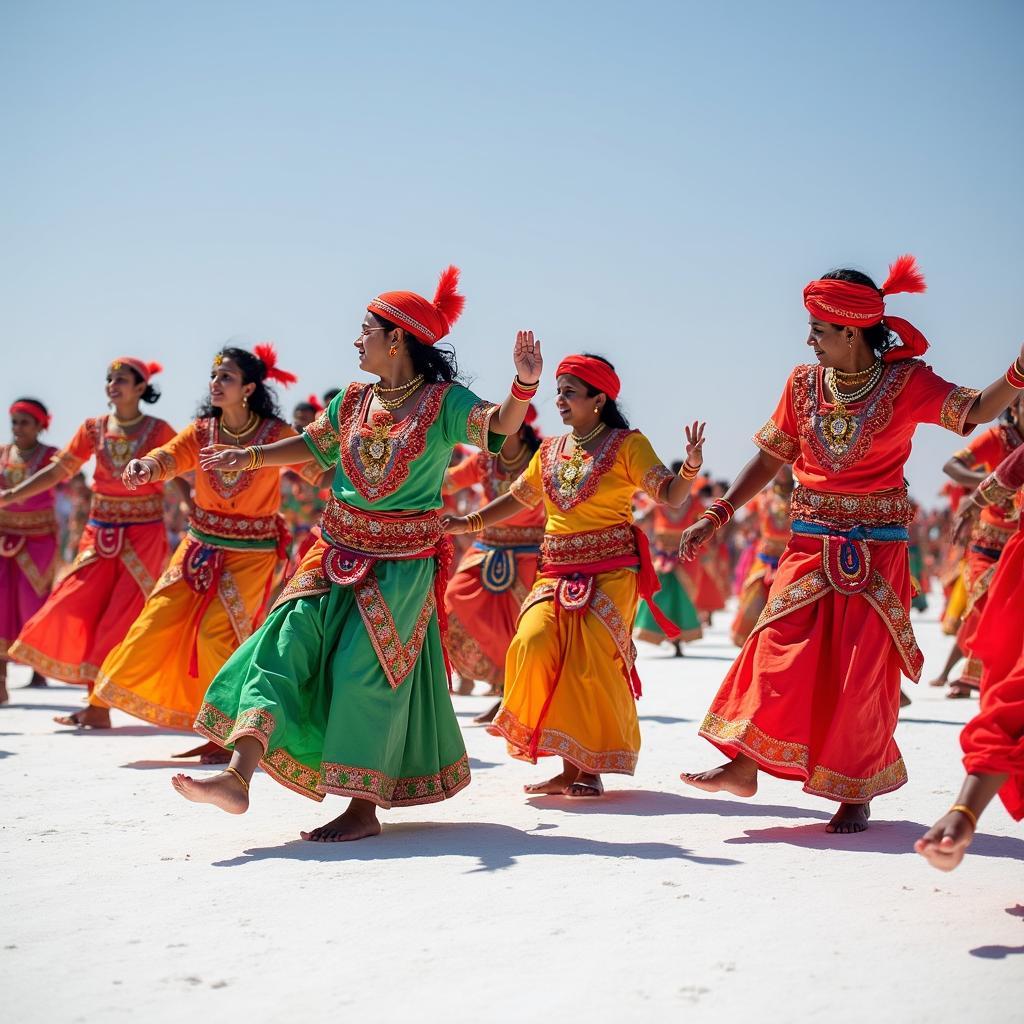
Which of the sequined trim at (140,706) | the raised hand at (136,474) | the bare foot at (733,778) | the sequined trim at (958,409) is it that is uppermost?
the sequined trim at (958,409)

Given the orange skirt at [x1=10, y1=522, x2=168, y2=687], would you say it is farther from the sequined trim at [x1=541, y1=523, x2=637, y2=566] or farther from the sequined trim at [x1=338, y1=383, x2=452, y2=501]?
the sequined trim at [x1=338, y1=383, x2=452, y2=501]

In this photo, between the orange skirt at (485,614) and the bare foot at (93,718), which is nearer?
the bare foot at (93,718)

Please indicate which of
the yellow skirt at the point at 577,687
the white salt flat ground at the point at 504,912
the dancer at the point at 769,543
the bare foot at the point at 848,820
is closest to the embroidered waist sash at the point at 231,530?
A: the white salt flat ground at the point at 504,912

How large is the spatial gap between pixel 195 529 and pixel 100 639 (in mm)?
1529

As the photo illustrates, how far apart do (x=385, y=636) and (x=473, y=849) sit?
0.88m

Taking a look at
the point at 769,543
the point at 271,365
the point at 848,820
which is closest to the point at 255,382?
the point at 271,365

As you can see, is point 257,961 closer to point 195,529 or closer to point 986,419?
point 986,419

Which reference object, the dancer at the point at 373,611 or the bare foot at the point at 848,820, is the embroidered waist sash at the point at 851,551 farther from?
the dancer at the point at 373,611

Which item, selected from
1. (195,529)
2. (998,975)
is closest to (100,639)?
(195,529)

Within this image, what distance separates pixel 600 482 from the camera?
6.42m

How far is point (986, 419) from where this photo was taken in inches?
193

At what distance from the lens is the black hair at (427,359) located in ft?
18.3

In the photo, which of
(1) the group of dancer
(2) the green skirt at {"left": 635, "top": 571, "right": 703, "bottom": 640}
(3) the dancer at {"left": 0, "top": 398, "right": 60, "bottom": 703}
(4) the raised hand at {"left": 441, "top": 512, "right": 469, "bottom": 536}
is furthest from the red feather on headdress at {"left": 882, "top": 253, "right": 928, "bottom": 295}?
(2) the green skirt at {"left": 635, "top": 571, "right": 703, "bottom": 640}

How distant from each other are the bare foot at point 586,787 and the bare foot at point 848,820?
1.20 m
